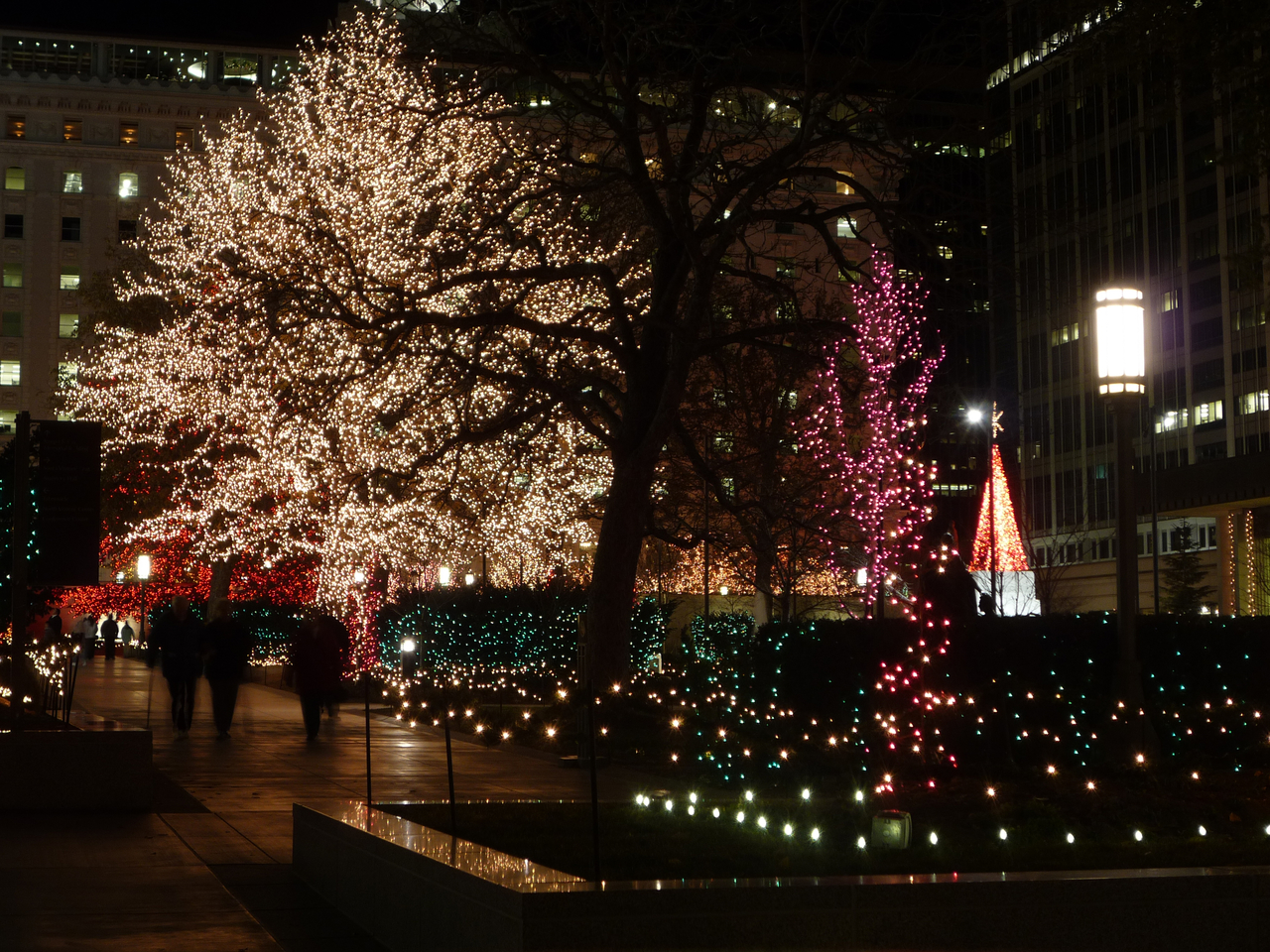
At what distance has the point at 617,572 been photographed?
73.5ft

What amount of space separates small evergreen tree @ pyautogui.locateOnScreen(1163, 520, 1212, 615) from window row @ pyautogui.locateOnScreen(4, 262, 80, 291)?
207ft

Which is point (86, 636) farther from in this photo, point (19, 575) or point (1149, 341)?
point (1149, 341)

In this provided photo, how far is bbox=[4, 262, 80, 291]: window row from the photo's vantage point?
96062 millimetres

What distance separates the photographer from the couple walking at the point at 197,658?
69.5ft

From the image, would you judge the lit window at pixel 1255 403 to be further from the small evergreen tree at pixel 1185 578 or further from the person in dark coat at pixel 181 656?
the person in dark coat at pixel 181 656

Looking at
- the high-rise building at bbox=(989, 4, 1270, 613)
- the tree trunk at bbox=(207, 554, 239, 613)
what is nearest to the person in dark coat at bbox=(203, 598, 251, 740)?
the tree trunk at bbox=(207, 554, 239, 613)

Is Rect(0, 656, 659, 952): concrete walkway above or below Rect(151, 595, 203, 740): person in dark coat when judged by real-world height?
below

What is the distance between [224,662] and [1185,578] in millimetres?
58286

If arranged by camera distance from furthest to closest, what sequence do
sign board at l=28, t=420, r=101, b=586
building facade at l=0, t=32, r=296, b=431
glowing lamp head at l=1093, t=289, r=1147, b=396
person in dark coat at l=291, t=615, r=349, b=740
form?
building facade at l=0, t=32, r=296, b=431 → person in dark coat at l=291, t=615, r=349, b=740 → sign board at l=28, t=420, r=101, b=586 → glowing lamp head at l=1093, t=289, r=1147, b=396

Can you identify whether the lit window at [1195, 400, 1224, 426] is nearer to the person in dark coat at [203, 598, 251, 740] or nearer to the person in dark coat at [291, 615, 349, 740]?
the person in dark coat at [291, 615, 349, 740]

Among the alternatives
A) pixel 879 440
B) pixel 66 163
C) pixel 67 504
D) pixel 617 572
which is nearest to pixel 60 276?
pixel 66 163

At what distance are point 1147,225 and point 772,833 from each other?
8500 cm

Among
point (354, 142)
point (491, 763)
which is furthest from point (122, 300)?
point (491, 763)

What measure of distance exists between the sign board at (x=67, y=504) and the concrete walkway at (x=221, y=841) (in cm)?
218
